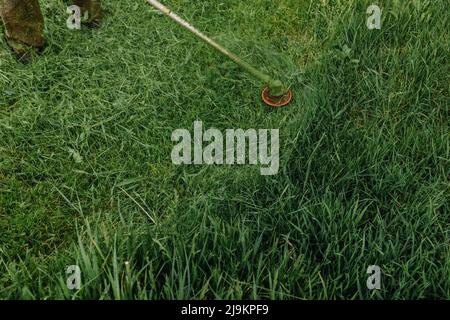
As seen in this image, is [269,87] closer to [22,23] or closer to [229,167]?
[229,167]

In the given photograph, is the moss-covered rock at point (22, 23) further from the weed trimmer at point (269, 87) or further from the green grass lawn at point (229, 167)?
the weed trimmer at point (269, 87)

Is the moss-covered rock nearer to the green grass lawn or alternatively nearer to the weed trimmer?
the green grass lawn

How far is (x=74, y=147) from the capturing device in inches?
123

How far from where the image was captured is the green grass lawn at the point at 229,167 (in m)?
2.29

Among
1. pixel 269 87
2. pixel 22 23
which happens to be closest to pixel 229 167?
pixel 269 87

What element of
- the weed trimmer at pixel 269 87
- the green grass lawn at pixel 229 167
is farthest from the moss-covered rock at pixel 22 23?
the weed trimmer at pixel 269 87

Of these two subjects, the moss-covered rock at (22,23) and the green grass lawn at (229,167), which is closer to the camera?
the green grass lawn at (229,167)

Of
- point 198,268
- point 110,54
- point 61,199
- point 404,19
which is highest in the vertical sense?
point 404,19

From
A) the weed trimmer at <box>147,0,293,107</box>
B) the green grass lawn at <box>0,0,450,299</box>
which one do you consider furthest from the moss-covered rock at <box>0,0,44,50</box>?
the weed trimmer at <box>147,0,293,107</box>

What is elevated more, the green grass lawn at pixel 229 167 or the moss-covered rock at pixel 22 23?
the moss-covered rock at pixel 22 23
